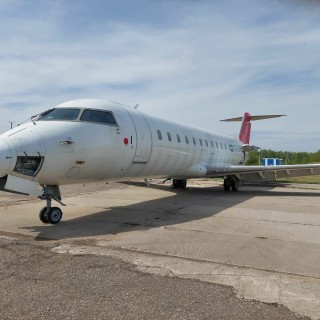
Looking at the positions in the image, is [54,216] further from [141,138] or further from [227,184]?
[227,184]

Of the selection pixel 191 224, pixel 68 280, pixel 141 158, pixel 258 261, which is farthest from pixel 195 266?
pixel 141 158

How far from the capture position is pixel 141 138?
35.6 ft

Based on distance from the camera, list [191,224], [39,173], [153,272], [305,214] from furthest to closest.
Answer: [305,214] → [191,224] → [39,173] → [153,272]

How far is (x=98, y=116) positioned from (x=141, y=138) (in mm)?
1893

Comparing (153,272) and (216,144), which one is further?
(216,144)

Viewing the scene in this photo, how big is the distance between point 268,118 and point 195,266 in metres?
22.5

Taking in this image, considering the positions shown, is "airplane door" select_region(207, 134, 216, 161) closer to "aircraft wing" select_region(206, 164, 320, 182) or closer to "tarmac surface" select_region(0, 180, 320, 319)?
"aircraft wing" select_region(206, 164, 320, 182)

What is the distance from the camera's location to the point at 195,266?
5.15m

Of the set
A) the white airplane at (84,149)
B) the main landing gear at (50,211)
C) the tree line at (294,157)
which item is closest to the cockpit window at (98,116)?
the white airplane at (84,149)

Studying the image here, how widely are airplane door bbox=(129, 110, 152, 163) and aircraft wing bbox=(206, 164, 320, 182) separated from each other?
6265mm

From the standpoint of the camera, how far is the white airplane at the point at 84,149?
7.53 metres

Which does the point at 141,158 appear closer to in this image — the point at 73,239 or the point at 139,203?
the point at 139,203

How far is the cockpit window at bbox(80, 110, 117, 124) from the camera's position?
9.01 m

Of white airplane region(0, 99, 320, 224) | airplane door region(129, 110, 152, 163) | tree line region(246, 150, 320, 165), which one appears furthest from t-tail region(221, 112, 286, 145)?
tree line region(246, 150, 320, 165)
